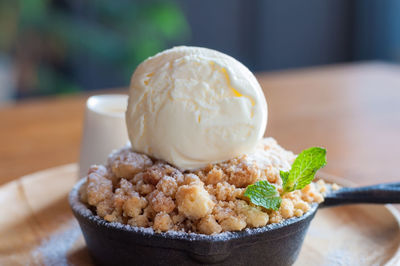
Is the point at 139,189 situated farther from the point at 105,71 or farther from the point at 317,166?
the point at 105,71

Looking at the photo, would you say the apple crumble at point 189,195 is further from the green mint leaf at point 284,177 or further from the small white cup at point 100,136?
the small white cup at point 100,136

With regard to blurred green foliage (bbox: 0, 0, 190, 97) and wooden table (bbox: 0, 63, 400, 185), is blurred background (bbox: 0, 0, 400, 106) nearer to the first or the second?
blurred green foliage (bbox: 0, 0, 190, 97)

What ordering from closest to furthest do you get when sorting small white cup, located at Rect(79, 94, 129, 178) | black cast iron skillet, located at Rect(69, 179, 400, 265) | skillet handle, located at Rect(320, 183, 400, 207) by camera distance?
black cast iron skillet, located at Rect(69, 179, 400, 265)
skillet handle, located at Rect(320, 183, 400, 207)
small white cup, located at Rect(79, 94, 129, 178)

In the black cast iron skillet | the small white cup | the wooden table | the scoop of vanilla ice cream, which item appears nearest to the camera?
the black cast iron skillet

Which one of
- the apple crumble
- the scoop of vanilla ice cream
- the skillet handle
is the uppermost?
the scoop of vanilla ice cream

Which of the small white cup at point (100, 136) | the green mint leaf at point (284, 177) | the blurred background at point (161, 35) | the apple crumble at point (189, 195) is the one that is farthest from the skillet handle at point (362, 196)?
the blurred background at point (161, 35)

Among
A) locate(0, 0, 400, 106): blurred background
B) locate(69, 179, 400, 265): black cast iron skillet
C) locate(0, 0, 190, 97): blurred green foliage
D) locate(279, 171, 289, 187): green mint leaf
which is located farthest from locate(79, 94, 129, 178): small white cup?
locate(0, 0, 190, 97): blurred green foliage

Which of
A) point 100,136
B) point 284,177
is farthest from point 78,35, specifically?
point 284,177

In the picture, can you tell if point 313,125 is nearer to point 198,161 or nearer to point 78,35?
point 198,161
